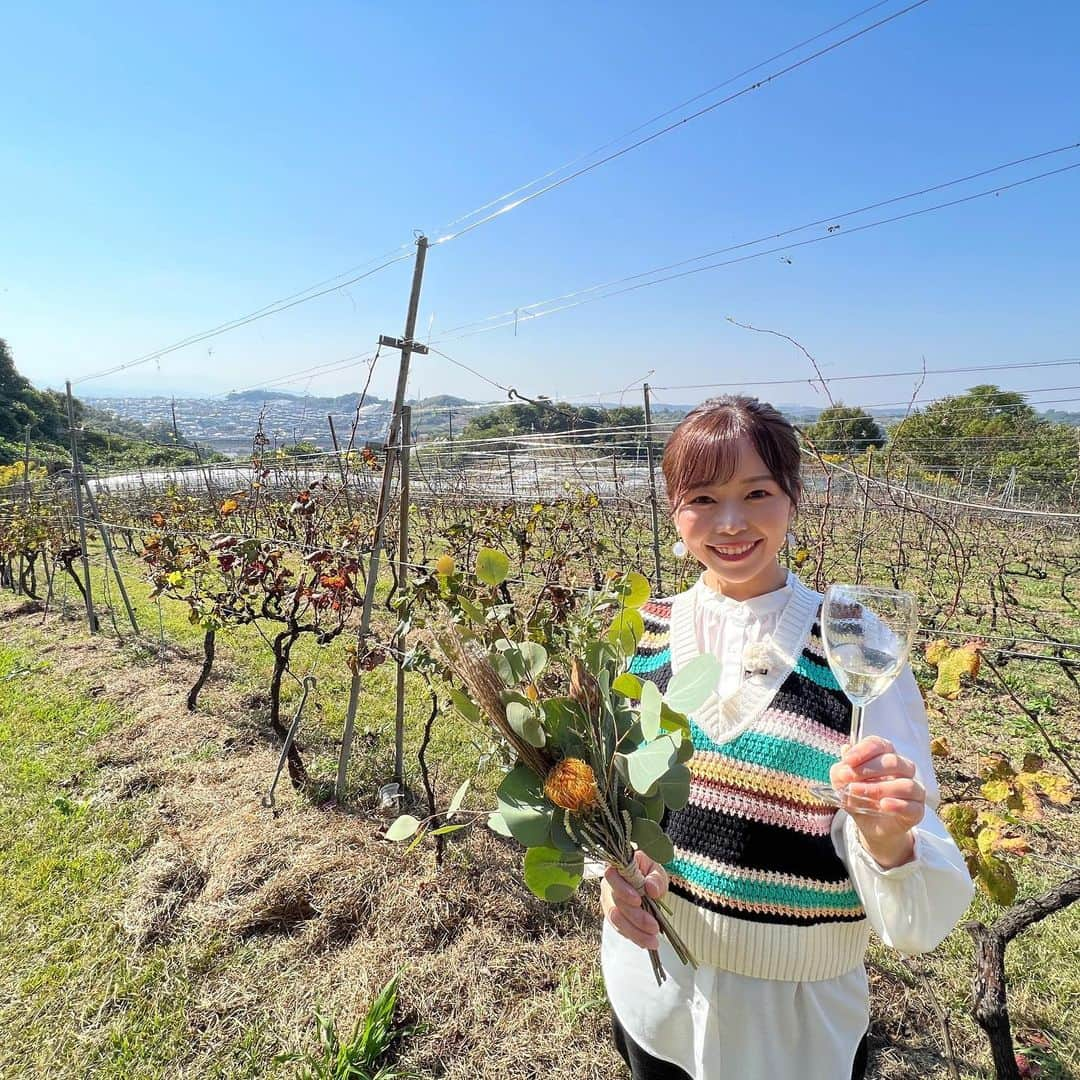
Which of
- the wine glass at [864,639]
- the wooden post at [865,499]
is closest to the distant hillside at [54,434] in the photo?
the wooden post at [865,499]

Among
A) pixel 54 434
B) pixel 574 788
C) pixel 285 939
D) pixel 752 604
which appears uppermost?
pixel 54 434

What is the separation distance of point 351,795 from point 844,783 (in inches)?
106

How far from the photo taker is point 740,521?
2.85 ft

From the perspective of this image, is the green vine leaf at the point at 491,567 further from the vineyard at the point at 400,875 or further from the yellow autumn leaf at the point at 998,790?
the yellow autumn leaf at the point at 998,790

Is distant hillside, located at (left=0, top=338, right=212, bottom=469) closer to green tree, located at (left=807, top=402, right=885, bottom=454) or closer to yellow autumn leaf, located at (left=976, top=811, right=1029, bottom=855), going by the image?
green tree, located at (left=807, top=402, right=885, bottom=454)

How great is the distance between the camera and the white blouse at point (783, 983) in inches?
27.1

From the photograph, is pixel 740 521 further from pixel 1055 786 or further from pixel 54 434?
pixel 54 434

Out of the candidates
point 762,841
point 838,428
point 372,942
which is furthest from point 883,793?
point 838,428

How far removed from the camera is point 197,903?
7.24 ft

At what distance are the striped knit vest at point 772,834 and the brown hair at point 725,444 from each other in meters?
0.24

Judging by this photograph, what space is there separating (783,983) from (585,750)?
46 cm

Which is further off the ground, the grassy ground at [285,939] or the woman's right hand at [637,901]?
the woman's right hand at [637,901]

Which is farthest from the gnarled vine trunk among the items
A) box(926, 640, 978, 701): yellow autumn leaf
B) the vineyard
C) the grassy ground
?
box(926, 640, 978, 701): yellow autumn leaf

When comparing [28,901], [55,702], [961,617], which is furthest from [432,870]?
[961,617]
